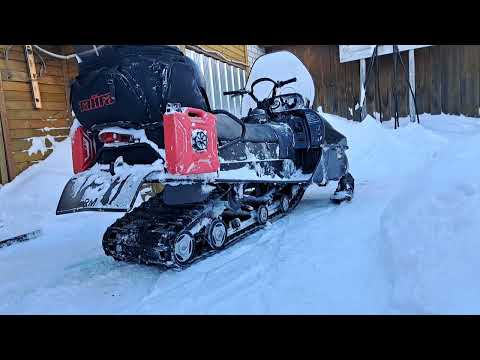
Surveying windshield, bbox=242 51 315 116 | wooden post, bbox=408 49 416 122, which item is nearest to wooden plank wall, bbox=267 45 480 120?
wooden post, bbox=408 49 416 122

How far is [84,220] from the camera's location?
13.4ft

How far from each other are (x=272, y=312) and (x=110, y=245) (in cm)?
145

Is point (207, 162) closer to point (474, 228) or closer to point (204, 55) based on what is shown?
point (474, 228)

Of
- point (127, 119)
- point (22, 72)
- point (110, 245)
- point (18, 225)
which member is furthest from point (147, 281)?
point (22, 72)

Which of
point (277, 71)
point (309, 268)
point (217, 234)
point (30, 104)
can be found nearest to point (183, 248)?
point (217, 234)

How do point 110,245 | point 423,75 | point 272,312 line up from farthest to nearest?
point 423,75
point 110,245
point 272,312

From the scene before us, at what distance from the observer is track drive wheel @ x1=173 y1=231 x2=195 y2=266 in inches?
92.0

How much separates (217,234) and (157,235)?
1.68 feet

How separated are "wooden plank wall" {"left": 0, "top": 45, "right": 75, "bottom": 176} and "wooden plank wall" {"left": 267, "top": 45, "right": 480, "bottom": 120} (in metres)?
6.88

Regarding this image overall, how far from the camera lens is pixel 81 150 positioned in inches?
108

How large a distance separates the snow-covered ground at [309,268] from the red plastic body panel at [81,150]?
74 centimetres

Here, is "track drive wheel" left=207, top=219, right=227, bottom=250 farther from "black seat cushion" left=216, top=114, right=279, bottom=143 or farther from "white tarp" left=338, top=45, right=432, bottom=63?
"white tarp" left=338, top=45, right=432, bottom=63

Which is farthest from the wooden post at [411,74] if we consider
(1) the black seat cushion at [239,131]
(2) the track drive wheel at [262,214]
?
(2) the track drive wheel at [262,214]
